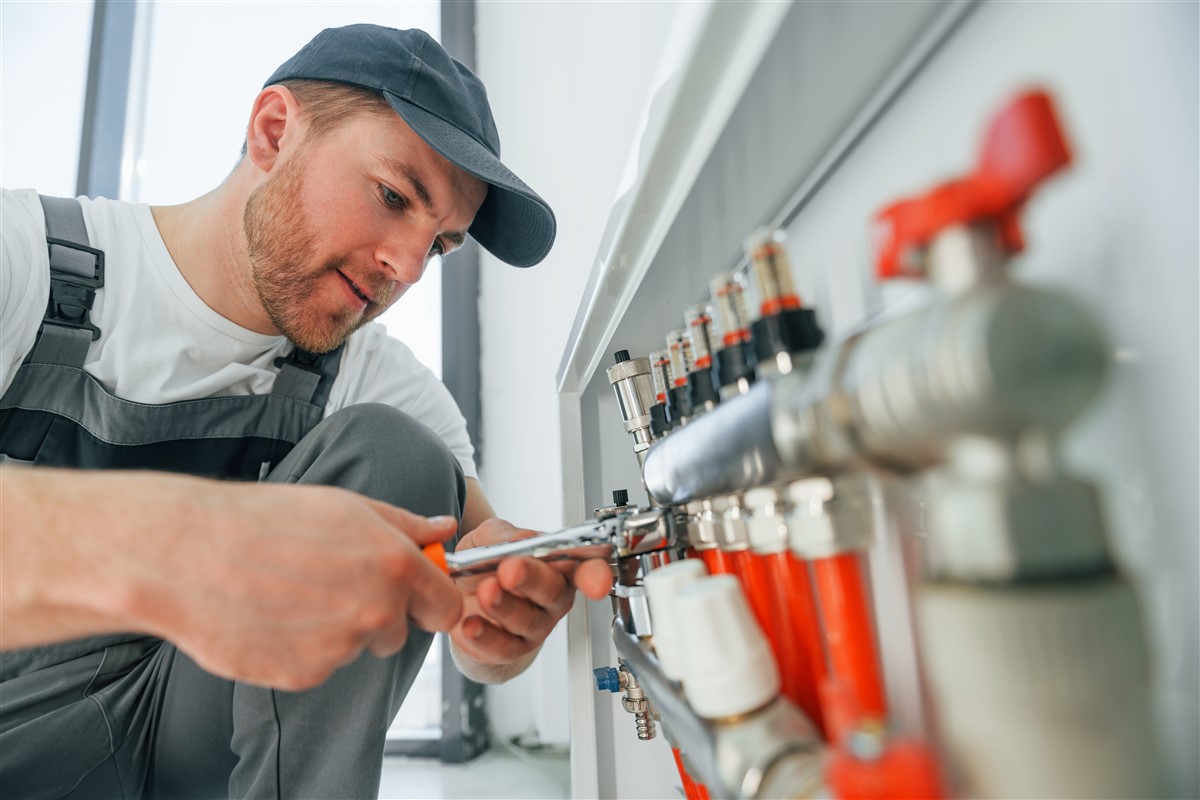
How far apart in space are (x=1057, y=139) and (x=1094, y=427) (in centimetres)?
11

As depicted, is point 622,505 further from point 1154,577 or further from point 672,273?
point 1154,577

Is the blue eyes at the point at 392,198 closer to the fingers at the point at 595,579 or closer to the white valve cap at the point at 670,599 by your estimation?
the fingers at the point at 595,579

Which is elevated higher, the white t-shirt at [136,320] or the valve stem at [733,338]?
the white t-shirt at [136,320]

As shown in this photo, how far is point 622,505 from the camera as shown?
0.47 metres

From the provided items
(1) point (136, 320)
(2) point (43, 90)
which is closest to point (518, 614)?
(1) point (136, 320)

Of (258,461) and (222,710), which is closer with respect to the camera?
(222,710)

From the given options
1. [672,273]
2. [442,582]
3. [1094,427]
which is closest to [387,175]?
[672,273]

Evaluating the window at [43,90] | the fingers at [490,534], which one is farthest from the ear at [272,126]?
the window at [43,90]

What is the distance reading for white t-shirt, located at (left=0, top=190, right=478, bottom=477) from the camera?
691 mm

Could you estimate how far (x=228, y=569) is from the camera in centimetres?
28

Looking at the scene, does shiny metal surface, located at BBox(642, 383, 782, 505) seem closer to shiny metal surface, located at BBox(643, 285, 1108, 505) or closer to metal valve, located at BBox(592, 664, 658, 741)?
shiny metal surface, located at BBox(643, 285, 1108, 505)

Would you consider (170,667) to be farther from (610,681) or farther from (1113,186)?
(1113,186)

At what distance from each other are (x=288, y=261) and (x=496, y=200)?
27 cm

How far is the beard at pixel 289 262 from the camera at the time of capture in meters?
0.82
